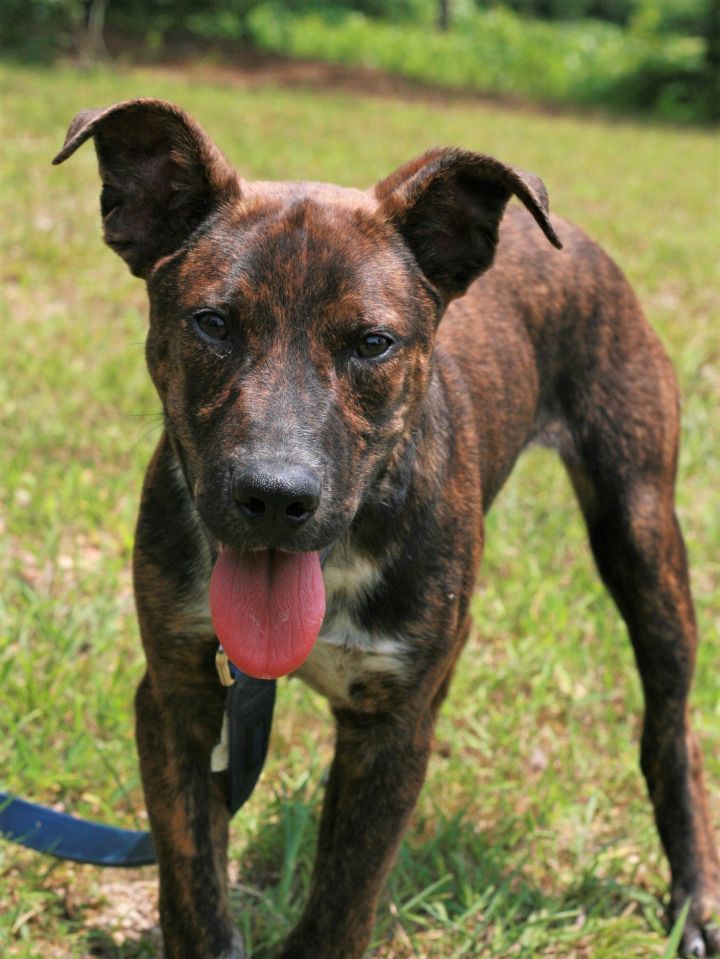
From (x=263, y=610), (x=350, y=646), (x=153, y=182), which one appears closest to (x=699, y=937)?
(x=350, y=646)

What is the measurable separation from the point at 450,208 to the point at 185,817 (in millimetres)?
1613

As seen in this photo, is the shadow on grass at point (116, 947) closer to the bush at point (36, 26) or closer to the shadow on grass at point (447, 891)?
the shadow on grass at point (447, 891)

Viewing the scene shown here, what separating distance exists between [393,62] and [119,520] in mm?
21489

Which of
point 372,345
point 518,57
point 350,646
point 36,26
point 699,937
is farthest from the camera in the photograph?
point 518,57

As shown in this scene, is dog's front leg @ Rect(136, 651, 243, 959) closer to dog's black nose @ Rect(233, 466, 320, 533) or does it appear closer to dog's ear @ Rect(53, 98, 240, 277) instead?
dog's black nose @ Rect(233, 466, 320, 533)

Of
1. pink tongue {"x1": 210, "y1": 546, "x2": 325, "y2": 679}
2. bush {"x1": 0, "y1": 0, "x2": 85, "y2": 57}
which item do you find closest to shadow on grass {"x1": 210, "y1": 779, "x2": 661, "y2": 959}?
pink tongue {"x1": 210, "y1": 546, "x2": 325, "y2": 679}

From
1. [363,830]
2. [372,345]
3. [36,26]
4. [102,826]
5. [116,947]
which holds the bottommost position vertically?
[36,26]

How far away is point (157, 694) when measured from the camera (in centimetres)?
316

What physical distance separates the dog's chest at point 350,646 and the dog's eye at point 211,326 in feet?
2.17

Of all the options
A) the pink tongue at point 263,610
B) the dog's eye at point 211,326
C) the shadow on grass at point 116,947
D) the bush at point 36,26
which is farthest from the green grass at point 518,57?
the pink tongue at point 263,610

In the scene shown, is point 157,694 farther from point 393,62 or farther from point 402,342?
point 393,62

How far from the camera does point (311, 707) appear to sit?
4.56 metres

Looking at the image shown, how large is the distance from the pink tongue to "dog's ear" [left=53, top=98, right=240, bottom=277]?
82 cm

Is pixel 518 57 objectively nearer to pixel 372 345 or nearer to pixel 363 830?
pixel 372 345
